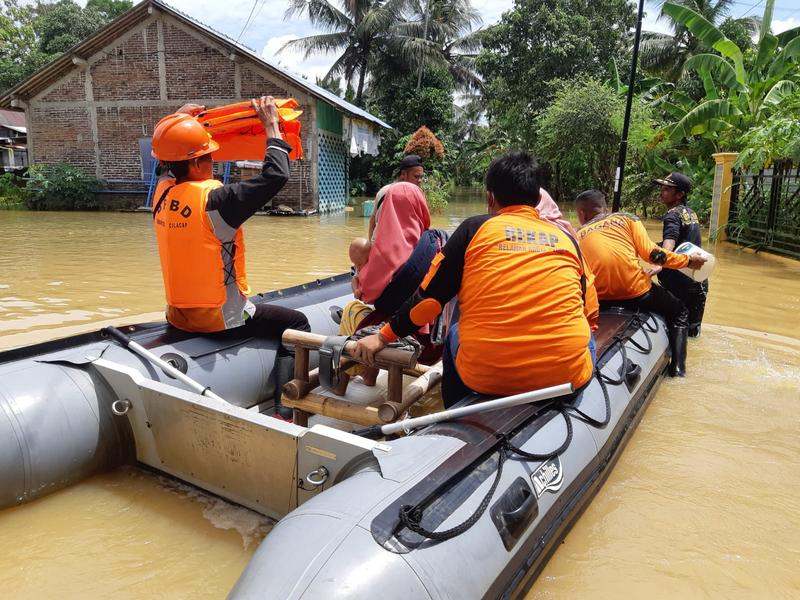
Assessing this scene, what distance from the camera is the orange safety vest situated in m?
2.96

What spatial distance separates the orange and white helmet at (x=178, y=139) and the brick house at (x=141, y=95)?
1278 cm

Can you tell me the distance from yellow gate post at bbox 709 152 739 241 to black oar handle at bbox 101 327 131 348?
11543 millimetres

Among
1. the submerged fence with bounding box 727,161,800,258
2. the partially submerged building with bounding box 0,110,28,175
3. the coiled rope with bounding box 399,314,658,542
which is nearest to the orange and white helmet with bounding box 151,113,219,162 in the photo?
the coiled rope with bounding box 399,314,658,542

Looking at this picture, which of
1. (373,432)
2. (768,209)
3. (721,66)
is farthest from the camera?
(721,66)

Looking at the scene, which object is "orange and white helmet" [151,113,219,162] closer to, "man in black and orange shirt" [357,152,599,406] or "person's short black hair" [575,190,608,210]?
"man in black and orange shirt" [357,152,599,406]

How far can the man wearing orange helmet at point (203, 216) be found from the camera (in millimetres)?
2881

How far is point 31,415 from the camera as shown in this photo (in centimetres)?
255

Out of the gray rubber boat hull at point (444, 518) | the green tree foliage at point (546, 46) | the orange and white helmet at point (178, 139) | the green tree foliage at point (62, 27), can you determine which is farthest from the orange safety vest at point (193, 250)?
the green tree foliage at point (62, 27)

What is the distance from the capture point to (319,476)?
2166mm

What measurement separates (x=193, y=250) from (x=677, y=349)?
356 centimetres

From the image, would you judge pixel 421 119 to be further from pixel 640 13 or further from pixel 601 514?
pixel 601 514

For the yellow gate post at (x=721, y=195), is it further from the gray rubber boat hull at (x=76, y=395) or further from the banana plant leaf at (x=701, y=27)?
the gray rubber boat hull at (x=76, y=395)

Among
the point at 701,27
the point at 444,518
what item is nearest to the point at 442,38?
the point at 701,27

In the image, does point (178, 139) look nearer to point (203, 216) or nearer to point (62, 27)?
point (203, 216)
